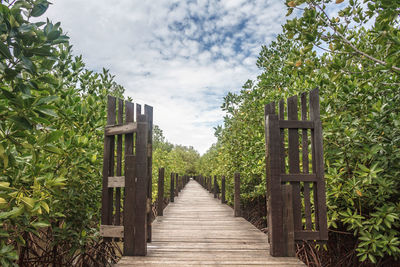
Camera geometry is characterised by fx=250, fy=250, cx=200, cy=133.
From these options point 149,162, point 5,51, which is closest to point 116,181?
point 149,162

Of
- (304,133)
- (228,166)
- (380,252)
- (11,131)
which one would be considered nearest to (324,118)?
(304,133)

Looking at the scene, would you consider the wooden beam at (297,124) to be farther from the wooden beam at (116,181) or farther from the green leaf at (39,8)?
the green leaf at (39,8)

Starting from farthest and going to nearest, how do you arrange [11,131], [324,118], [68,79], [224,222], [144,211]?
[224,222] < [68,79] < [324,118] < [144,211] < [11,131]

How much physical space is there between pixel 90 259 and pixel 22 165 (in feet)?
11.2

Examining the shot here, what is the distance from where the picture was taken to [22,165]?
233 centimetres

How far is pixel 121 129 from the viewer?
3.38 metres

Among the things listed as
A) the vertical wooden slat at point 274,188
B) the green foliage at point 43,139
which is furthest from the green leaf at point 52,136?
the vertical wooden slat at point 274,188

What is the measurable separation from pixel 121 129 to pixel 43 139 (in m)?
1.66

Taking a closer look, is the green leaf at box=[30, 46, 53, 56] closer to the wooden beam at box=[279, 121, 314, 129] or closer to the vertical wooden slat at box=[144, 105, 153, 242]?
the vertical wooden slat at box=[144, 105, 153, 242]

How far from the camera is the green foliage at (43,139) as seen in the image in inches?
58.7

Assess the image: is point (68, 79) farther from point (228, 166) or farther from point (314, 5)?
point (228, 166)

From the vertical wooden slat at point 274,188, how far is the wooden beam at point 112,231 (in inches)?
74.3

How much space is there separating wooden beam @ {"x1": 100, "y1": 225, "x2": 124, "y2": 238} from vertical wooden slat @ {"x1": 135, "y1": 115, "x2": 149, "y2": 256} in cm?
22

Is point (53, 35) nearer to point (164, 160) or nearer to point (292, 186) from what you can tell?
point (292, 186)
